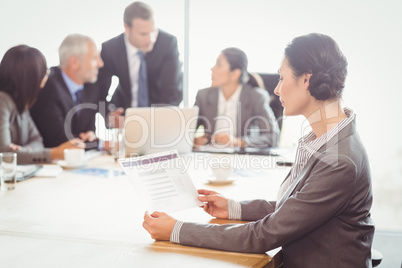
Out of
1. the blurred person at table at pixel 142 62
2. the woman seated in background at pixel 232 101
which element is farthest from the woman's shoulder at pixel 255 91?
the blurred person at table at pixel 142 62

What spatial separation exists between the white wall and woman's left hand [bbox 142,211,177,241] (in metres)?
2.99

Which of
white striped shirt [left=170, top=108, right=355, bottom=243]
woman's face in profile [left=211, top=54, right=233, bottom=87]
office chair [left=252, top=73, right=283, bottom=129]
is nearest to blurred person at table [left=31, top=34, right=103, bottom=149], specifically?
woman's face in profile [left=211, top=54, right=233, bottom=87]

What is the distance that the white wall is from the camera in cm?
436

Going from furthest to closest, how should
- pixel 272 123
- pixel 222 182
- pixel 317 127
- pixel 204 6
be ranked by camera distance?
pixel 204 6 → pixel 272 123 → pixel 222 182 → pixel 317 127

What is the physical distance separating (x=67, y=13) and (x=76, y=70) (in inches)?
29.5

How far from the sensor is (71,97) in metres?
4.12

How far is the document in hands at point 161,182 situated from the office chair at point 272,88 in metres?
2.51

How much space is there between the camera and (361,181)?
1.32m

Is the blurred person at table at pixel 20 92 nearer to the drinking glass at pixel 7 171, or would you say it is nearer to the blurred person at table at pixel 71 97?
the blurred person at table at pixel 71 97

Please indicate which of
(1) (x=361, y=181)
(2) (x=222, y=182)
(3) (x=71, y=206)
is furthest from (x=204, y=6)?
(1) (x=361, y=181)

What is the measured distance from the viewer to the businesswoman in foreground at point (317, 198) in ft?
4.14

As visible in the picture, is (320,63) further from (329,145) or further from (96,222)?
(96,222)

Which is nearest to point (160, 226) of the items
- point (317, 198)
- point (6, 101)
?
point (317, 198)

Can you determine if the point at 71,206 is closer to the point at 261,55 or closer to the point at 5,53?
the point at 5,53
